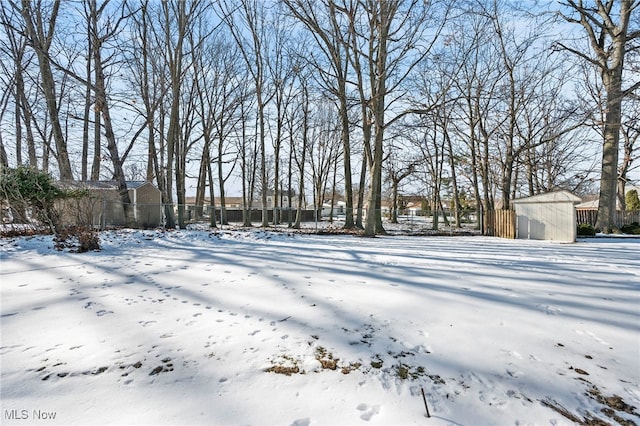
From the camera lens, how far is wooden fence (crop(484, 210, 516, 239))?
491 inches

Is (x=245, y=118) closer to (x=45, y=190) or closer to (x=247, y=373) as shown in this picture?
(x=45, y=190)

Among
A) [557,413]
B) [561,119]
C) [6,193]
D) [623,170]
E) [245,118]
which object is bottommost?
[557,413]

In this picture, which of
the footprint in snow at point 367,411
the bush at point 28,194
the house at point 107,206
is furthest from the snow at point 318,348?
the bush at point 28,194

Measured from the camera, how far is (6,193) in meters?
7.70

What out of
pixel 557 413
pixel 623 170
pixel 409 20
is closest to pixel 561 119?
pixel 409 20

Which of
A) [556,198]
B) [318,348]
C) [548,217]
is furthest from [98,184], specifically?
[556,198]

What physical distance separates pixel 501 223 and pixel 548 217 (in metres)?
1.88

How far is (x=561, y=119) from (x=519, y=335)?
49.1ft

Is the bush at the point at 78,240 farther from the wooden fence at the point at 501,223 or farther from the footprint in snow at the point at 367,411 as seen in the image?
the wooden fence at the point at 501,223

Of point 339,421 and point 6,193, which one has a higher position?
point 6,193

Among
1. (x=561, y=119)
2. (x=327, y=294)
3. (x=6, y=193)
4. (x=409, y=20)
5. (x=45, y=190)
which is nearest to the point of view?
(x=327, y=294)

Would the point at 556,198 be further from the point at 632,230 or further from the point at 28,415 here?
the point at 28,415

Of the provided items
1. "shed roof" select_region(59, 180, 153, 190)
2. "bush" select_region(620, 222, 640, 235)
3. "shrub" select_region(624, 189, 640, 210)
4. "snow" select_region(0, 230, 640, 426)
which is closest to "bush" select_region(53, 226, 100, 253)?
"snow" select_region(0, 230, 640, 426)

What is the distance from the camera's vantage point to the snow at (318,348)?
1.62 m
